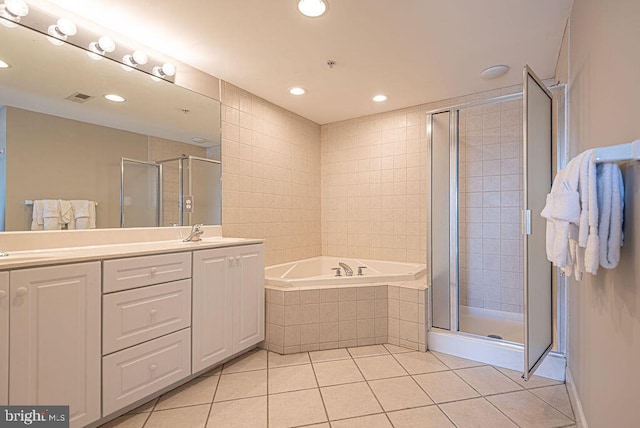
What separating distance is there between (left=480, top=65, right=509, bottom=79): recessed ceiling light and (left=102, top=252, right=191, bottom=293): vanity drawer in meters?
2.66

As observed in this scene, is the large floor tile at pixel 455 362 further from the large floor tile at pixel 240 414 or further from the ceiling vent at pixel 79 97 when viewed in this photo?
the ceiling vent at pixel 79 97

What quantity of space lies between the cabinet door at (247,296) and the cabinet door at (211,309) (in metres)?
0.07

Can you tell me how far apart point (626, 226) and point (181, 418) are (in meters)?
2.12

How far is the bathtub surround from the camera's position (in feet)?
8.00

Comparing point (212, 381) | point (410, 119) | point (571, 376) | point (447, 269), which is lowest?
point (212, 381)

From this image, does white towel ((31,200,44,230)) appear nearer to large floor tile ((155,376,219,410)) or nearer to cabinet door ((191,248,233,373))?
cabinet door ((191,248,233,373))

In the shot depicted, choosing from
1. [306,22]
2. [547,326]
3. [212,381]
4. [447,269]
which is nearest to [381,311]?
[447,269]

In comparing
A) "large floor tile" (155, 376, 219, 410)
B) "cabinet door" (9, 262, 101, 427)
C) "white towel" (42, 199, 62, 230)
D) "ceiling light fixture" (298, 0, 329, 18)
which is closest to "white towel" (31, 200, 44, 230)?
"white towel" (42, 199, 62, 230)

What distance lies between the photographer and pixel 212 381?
79.0 inches

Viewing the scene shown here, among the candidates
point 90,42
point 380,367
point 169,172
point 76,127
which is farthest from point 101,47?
point 380,367

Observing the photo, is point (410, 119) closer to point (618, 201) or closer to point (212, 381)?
point (618, 201)

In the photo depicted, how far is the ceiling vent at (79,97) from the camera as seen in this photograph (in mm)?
1853

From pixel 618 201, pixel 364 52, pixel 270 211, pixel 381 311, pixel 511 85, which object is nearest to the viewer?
pixel 618 201

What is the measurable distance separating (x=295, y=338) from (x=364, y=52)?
222 cm
